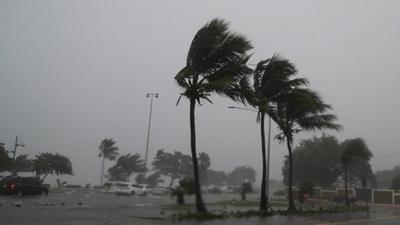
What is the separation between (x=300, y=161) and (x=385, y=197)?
22998 mm

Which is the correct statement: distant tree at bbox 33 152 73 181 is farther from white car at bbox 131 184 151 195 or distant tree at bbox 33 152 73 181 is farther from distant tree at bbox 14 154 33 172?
white car at bbox 131 184 151 195

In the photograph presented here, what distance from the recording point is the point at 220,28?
61.3 feet

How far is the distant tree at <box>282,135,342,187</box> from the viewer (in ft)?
235

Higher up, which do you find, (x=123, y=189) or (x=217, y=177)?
(x=217, y=177)

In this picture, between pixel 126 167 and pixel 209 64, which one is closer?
pixel 209 64

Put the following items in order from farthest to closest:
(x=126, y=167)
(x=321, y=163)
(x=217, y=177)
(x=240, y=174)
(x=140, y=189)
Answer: (x=240, y=174), (x=217, y=177), (x=126, y=167), (x=321, y=163), (x=140, y=189)

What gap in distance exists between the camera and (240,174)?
516 feet

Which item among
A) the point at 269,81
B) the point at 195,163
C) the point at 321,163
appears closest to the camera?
the point at 195,163

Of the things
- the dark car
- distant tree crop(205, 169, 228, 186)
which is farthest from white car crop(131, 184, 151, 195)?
distant tree crop(205, 169, 228, 186)

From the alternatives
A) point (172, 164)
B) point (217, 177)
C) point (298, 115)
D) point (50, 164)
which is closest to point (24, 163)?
point (50, 164)

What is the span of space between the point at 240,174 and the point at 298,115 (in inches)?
5213

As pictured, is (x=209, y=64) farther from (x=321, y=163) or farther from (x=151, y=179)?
(x=151, y=179)

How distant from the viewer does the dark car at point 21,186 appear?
111ft

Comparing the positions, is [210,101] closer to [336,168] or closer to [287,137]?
[287,137]
